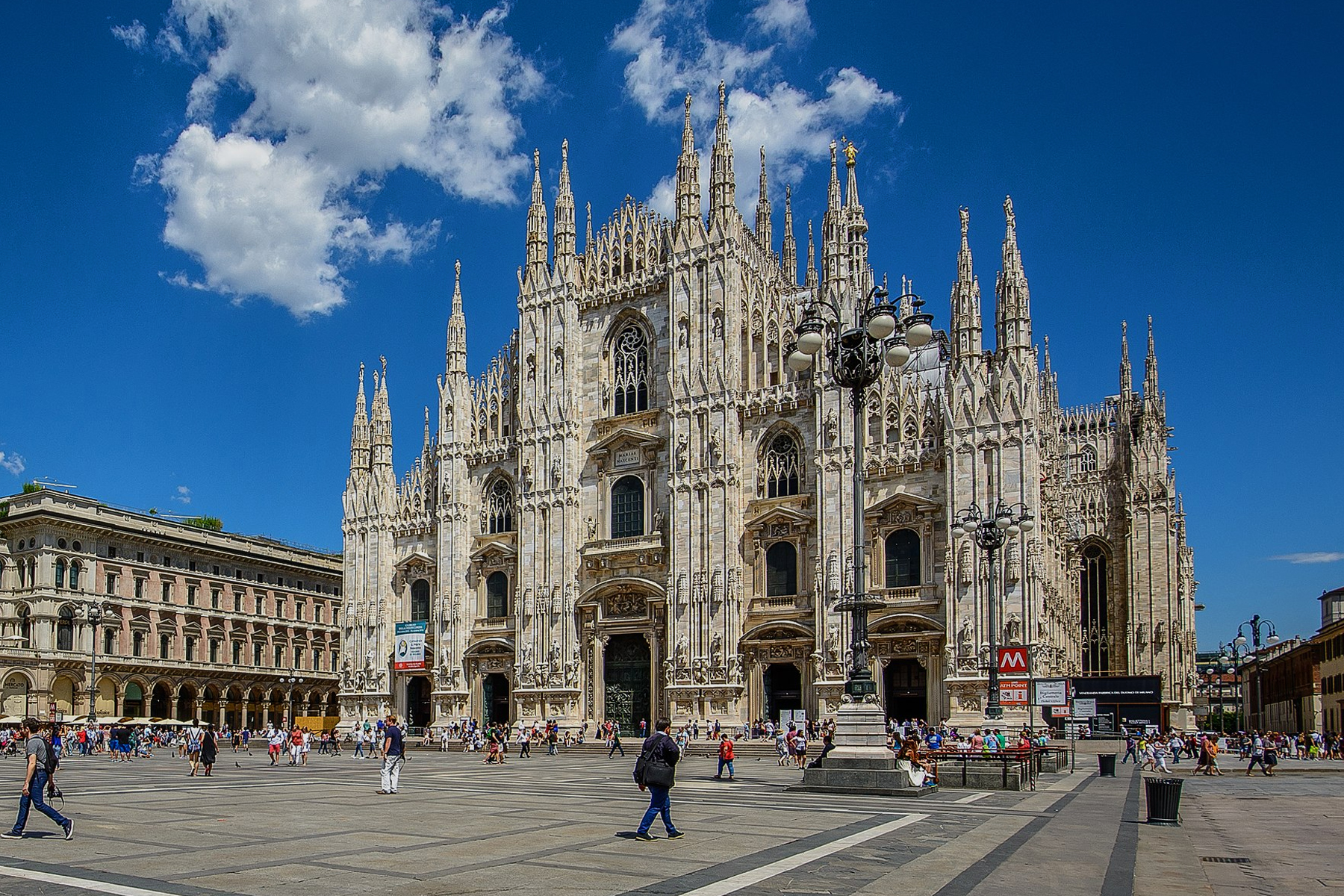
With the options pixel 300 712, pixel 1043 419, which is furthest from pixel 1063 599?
pixel 300 712

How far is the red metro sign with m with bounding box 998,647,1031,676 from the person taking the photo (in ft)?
87.0

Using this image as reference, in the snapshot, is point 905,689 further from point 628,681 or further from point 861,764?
point 861,764

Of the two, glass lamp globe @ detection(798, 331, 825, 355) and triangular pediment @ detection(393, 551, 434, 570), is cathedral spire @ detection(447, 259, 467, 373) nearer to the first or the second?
triangular pediment @ detection(393, 551, 434, 570)

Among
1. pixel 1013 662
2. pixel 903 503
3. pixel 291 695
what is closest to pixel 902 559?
pixel 903 503

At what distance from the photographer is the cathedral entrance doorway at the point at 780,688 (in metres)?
47.4

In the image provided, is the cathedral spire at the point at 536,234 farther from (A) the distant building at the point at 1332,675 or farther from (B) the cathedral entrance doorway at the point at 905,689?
(A) the distant building at the point at 1332,675

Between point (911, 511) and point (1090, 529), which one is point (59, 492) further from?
point (1090, 529)

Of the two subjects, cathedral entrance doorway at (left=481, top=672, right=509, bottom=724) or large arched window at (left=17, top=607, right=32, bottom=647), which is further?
large arched window at (left=17, top=607, right=32, bottom=647)

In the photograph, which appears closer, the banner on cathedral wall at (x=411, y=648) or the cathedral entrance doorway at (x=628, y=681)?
the cathedral entrance doorway at (x=628, y=681)

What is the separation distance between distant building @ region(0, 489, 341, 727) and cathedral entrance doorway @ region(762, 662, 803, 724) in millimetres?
30315

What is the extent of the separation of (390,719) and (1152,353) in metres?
60.2

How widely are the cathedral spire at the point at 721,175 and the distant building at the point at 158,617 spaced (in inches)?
1431

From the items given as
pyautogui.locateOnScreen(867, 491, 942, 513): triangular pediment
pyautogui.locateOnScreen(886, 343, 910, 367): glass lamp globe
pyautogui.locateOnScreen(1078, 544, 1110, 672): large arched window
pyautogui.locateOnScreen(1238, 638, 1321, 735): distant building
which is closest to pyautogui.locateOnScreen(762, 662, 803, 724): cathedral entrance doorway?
Result: pyautogui.locateOnScreen(867, 491, 942, 513): triangular pediment

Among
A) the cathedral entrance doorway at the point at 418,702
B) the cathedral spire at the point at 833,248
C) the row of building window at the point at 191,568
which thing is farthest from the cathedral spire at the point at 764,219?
the row of building window at the point at 191,568
